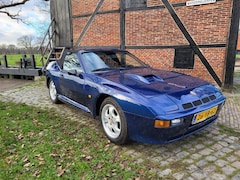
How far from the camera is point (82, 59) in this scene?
322 cm

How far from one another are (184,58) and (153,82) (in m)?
4.35

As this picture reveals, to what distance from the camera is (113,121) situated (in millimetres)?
2623

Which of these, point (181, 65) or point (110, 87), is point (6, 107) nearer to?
point (110, 87)

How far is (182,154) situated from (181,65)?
472 cm

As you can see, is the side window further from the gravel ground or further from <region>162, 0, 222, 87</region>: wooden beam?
<region>162, 0, 222, 87</region>: wooden beam

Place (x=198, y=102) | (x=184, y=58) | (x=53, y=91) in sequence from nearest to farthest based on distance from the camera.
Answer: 1. (x=198, y=102)
2. (x=53, y=91)
3. (x=184, y=58)

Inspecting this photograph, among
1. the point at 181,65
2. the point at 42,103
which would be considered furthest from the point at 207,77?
the point at 42,103

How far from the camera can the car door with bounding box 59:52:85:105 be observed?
10.2 ft

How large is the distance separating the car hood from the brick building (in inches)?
144

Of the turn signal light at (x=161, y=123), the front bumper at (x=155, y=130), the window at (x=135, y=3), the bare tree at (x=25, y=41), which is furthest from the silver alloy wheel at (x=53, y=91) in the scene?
the bare tree at (x=25, y=41)

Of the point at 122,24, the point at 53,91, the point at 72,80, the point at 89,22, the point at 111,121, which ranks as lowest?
the point at 111,121

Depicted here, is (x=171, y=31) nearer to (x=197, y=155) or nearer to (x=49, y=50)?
(x=197, y=155)

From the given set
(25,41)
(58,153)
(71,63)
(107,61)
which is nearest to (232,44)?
A: (107,61)

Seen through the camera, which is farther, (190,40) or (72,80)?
(190,40)
